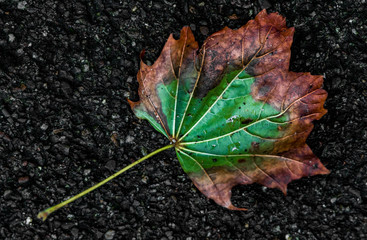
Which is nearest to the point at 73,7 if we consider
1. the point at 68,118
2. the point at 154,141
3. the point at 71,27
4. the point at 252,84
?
the point at 71,27

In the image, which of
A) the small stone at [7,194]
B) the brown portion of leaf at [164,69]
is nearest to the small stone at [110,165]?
the brown portion of leaf at [164,69]

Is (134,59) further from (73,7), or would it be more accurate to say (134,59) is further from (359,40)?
(359,40)

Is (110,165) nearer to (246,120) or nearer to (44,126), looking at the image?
(44,126)

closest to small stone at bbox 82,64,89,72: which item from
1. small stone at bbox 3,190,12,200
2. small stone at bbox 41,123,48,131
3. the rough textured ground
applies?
the rough textured ground

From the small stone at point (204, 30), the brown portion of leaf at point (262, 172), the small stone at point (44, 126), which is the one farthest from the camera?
the small stone at point (204, 30)

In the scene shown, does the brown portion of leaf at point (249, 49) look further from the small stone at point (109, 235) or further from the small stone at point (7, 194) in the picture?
the small stone at point (7, 194)

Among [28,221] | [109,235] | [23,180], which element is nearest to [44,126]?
[23,180]
